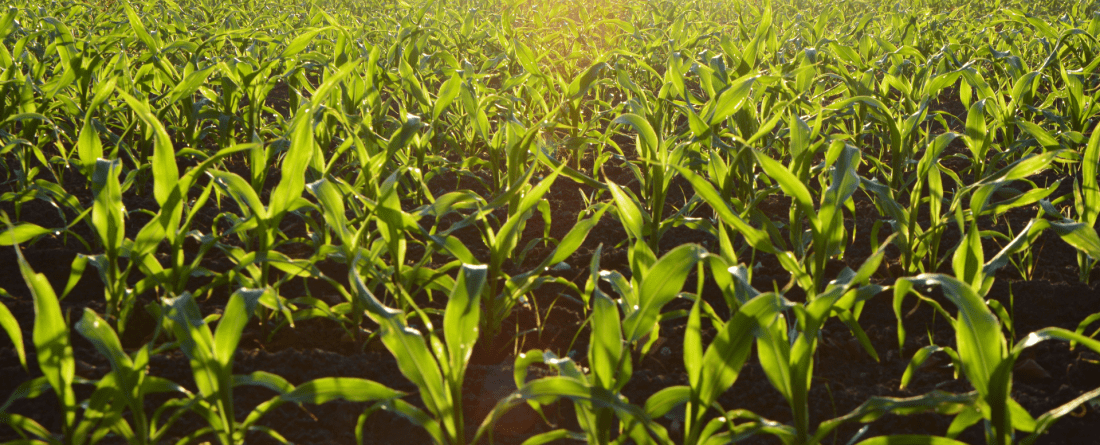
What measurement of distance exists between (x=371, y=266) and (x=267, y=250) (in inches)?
8.5

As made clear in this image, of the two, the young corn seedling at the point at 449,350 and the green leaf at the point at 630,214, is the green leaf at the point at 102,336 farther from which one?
the green leaf at the point at 630,214

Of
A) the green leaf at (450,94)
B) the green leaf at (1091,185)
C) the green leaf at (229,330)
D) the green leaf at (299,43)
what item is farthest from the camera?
the green leaf at (299,43)

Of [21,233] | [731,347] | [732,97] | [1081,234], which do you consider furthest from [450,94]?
[1081,234]

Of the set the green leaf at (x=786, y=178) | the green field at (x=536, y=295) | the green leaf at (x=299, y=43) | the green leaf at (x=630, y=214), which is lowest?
the green field at (x=536, y=295)

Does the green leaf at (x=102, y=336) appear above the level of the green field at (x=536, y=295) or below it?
above

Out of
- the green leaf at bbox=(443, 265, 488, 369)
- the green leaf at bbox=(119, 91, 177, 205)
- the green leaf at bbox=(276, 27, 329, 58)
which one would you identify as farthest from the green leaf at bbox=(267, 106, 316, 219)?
the green leaf at bbox=(276, 27, 329, 58)

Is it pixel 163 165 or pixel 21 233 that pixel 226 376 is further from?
pixel 21 233

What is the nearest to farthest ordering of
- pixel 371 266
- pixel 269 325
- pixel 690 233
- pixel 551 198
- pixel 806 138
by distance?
pixel 371 266 < pixel 269 325 < pixel 806 138 < pixel 690 233 < pixel 551 198

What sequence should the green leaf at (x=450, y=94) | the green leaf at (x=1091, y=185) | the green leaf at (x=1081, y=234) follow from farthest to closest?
1. the green leaf at (x=450, y=94)
2. the green leaf at (x=1091, y=185)
3. the green leaf at (x=1081, y=234)

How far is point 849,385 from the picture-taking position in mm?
1312

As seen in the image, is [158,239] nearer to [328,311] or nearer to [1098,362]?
[328,311]

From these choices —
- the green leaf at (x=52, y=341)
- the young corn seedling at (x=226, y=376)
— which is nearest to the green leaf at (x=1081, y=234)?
the young corn seedling at (x=226, y=376)

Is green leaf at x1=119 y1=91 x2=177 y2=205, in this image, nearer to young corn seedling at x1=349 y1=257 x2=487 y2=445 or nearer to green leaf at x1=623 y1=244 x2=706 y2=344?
young corn seedling at x1=349 y1=257 x2=487 y2=445

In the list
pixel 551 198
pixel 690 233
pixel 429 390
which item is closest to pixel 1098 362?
pixel 690 233
